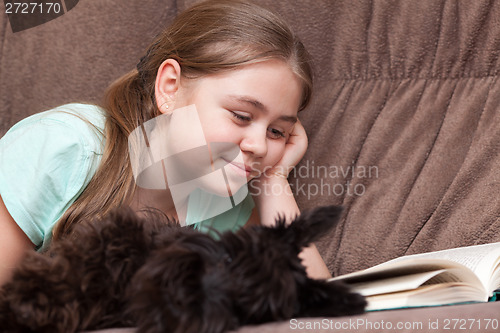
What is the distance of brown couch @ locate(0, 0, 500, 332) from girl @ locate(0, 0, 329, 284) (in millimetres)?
142

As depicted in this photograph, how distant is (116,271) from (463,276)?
460mm

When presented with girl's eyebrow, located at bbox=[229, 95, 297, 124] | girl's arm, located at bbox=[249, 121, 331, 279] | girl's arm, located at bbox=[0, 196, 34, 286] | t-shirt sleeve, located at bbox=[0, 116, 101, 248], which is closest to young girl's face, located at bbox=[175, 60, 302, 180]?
girl's eyebrow, located at bbox=[229, 95, 297, 124]

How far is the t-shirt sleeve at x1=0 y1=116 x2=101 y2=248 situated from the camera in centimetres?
108

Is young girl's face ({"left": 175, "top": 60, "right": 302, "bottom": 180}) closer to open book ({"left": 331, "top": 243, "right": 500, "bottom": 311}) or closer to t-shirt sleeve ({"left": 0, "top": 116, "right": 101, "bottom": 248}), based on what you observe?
t-shirt sleeve ({"left": 0, "top": 116, "right": 101, "bottom": 248})

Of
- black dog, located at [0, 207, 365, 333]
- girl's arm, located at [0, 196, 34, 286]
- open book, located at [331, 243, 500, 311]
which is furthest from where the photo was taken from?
girl's arm, located at [0, 196, 34, 286]

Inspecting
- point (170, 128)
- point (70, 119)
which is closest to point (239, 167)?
point (170, 128)

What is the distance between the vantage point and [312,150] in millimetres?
1387

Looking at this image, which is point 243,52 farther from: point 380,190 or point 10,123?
point 10,123

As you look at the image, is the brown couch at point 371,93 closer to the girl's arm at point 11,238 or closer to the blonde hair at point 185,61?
the blonde hair at point 185,61

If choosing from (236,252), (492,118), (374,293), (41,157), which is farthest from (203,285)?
(492,118)

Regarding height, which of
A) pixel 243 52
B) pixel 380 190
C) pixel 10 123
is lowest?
pixel 380 190

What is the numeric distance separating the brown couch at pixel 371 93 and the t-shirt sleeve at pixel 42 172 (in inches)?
12.3

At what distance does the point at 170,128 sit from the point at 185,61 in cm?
15

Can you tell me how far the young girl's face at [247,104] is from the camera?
1109 mm
